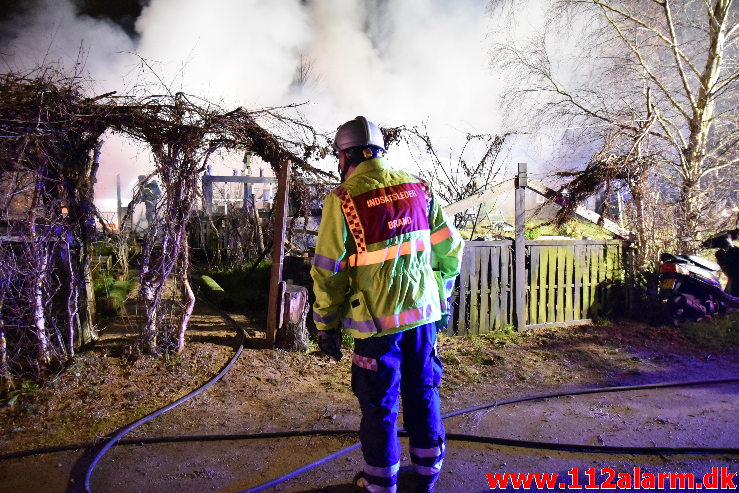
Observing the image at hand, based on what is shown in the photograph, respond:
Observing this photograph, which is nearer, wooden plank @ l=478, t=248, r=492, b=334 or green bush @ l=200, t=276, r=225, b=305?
wooden plank @ l=478, t=248, r=492, b=334

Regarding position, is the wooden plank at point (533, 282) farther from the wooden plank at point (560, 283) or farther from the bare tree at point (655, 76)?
the bare tree at point (655, 76)

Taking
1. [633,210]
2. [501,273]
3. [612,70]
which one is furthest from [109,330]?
[612,70]

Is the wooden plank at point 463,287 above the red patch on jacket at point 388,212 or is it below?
below

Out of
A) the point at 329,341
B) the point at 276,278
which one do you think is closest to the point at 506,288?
the point at 276,278

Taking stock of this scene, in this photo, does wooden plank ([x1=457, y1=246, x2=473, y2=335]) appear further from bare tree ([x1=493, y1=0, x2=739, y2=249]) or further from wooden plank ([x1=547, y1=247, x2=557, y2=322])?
bare tree ([x1=493, y1=0, x2=739, y2=249])

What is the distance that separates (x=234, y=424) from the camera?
373 centimetres

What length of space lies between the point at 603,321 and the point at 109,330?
7.04m

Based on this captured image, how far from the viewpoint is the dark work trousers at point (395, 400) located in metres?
2.43

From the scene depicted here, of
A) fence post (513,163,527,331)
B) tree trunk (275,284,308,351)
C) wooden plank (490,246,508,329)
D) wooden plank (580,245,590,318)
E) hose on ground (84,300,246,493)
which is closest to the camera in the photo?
hose on ground (84,300,246,493)

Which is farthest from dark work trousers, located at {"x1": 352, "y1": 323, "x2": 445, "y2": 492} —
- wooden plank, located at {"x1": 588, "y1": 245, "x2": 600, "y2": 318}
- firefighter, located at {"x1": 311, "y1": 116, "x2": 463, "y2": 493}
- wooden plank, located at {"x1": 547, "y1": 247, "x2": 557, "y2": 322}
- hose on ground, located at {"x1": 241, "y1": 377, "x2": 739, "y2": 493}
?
wooden plank, located at {"x1": 588, "y1": 245, "x2": 600, "y2": 318}

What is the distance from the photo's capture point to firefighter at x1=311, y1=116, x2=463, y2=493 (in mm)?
2445

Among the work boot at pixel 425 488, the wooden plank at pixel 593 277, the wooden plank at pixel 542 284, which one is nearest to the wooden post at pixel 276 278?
the work boot at pixel 425 488

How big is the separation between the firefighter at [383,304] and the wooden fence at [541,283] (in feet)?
12.2

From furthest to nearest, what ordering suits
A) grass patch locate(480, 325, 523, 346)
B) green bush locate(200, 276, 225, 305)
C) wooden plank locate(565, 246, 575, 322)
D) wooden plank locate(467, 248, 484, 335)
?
green bush locate(200, 276, 225, 305) < wooden plank locate(565, 246, 575, 322) < wooden plank locate(467, 248, 484, 335) < grass patch locate(480, 325, 523, 346)
